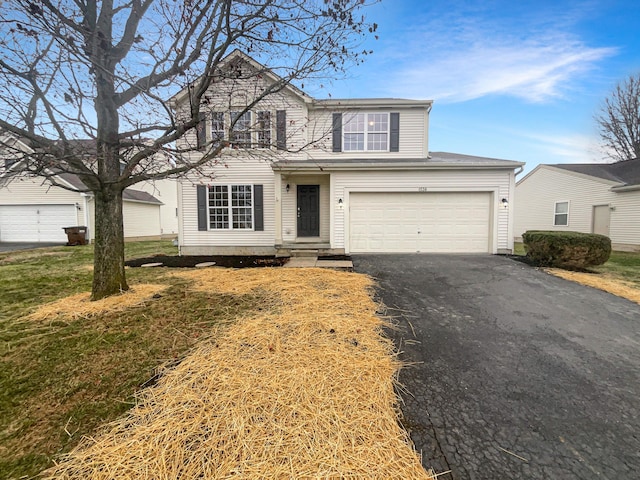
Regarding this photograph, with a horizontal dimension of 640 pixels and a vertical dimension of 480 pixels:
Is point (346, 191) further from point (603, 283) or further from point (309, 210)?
point (603, 283)

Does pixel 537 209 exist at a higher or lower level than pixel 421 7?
lower

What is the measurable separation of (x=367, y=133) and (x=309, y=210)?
385 cm

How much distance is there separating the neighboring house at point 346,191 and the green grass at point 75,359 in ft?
17.1

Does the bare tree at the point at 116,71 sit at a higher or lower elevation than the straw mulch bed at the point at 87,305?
higher

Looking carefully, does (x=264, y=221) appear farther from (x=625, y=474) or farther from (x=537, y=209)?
(x=537, y=209)

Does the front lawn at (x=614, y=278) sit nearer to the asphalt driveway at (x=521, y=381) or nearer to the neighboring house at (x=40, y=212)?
the asphalt driveway at (x=521, y=381)

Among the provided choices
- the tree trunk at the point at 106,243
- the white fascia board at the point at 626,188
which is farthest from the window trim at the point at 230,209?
the white fascia board at the point at 626,188

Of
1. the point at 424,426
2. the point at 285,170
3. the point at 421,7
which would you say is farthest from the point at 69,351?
the point at 421,7

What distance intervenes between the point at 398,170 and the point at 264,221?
5.20 metres

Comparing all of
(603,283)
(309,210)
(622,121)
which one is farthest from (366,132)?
(622,121)

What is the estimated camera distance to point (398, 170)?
958 cm

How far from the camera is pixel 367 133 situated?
36.5ft

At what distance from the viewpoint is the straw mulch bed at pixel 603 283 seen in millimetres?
5491

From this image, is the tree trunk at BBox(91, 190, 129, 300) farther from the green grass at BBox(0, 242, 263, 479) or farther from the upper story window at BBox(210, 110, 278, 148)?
the upper story window at BBox(210, 110, 278, 148)
